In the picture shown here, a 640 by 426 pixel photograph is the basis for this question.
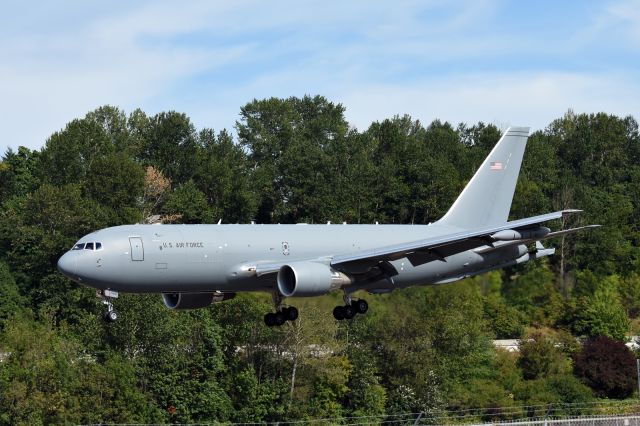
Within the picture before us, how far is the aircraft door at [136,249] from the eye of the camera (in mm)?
56562

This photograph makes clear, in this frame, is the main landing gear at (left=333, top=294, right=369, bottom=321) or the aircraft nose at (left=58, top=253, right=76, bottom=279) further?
the main landing gear at (left=333, top=294, right=369, bottom=321)

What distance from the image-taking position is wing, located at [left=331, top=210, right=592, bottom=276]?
2352 inches

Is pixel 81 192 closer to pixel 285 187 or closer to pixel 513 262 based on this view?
pixel 285 187

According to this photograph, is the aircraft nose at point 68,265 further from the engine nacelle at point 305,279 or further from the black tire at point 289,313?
the black tire at point 289,313

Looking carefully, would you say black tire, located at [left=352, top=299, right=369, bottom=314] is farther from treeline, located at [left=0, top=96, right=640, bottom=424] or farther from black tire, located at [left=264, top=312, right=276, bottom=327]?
treeline, located at [left=0, top=96, right=640, bottom=424]

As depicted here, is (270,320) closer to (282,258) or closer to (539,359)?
(282,258)

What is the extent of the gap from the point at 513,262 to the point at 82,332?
4939 centimetres

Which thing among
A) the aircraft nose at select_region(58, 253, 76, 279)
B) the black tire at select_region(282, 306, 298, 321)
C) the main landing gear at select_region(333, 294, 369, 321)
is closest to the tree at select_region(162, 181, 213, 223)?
the main landing gear at select_region(333, 294, 369, 321)

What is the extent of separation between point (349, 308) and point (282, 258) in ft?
14.7

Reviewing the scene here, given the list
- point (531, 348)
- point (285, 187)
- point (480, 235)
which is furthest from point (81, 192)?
point (480, 235)

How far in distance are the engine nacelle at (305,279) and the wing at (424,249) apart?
1.28m

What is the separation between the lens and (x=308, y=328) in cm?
10500

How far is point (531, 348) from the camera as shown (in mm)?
108000

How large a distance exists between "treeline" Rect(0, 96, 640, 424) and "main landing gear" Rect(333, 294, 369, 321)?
17.2 feet
